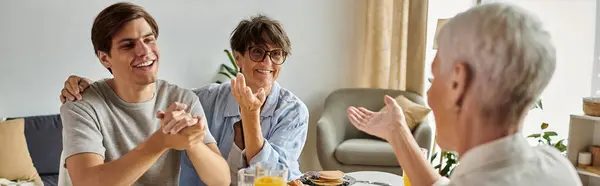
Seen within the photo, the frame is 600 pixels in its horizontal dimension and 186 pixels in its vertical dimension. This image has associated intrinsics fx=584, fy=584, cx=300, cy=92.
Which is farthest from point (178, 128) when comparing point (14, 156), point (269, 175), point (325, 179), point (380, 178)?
point (14, 156)

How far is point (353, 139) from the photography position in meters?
4.35

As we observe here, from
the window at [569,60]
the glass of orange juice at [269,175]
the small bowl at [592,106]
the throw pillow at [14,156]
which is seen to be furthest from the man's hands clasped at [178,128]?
the window at [569,60]

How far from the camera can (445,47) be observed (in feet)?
3.42

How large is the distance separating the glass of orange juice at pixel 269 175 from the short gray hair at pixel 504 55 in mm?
697

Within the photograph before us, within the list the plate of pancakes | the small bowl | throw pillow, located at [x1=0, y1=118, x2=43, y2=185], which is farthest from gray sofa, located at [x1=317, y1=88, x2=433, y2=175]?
the plate of pancakes

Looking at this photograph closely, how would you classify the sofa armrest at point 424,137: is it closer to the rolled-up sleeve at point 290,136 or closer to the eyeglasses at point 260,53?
the rolled-up sleeve at point 290,136

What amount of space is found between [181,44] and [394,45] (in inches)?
64.9

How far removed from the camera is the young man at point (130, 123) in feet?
4.82

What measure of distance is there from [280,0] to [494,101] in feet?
12.2

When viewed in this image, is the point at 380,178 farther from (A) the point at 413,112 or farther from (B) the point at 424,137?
(A) the point at 413,112

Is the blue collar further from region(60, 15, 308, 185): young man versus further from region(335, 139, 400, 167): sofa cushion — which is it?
region(335, 139, 400, 167): sofa cushion

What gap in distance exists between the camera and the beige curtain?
14.7ft

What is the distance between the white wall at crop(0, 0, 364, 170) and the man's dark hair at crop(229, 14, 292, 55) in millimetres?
2125

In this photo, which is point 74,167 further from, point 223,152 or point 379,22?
point 379,22
